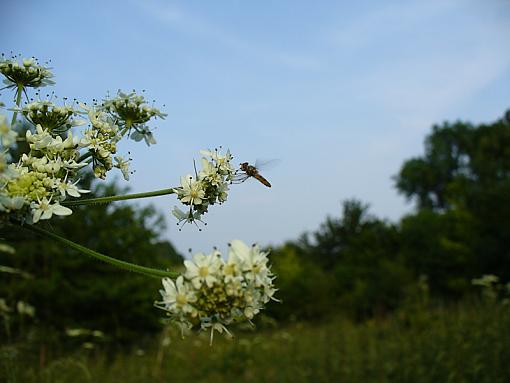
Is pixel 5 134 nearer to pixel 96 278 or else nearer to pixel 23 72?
pixel 23 72

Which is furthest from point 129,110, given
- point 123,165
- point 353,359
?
point 353,359

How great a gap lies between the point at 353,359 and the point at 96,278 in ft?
26.5

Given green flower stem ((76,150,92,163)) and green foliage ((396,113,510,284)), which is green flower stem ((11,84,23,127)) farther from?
green foliage ((396,113,510,284))

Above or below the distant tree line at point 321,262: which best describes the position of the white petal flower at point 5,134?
below

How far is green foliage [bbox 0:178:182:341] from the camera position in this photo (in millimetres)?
12852

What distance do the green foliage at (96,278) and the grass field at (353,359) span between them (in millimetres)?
1716

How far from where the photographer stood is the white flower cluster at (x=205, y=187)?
2182 millimetres

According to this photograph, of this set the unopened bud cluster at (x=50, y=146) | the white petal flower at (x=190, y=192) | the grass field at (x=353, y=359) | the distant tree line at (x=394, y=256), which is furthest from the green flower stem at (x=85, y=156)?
the distant tree line at (x=394, y=256)

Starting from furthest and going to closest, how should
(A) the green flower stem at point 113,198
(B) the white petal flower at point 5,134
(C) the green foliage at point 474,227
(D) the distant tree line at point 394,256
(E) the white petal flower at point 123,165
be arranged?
(C) the green foliage at point 474,227, (D) the distant tree line at point 394,256, (E) the white petal flower at point 123,165, (A) the green flower stem at point 113,198, (B) the white petal flower at point 5,134

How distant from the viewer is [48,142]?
6.08 ft

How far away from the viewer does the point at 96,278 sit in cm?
1376

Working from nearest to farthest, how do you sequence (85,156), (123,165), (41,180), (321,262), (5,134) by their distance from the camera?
(5,134) → (41,180) → (85,156) → (123,165) → (321,262)

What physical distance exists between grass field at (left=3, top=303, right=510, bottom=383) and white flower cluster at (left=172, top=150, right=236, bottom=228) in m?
2.96

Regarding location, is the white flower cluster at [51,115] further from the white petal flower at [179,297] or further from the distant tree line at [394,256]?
the distant tree line at [394,256]
